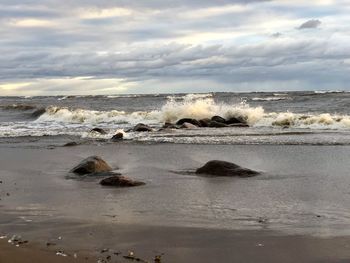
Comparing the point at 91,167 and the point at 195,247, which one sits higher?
the point at 91,167

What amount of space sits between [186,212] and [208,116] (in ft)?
77.6

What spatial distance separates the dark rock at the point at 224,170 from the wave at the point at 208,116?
45.6 feet

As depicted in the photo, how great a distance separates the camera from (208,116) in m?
31.0

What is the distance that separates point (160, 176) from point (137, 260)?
543 cm

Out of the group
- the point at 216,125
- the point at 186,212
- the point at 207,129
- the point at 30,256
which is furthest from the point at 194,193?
the point at 216,125

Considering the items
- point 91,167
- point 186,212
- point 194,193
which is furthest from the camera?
point 91,167

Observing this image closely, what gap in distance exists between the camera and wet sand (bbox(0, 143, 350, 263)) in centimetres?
569

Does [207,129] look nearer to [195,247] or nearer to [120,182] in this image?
[120,182]

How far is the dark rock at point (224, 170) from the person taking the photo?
417 inches

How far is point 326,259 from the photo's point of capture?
530 centimetres

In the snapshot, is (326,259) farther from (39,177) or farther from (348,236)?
(39,177)

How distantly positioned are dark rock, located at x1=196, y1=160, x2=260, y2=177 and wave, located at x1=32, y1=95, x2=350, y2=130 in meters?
13.9

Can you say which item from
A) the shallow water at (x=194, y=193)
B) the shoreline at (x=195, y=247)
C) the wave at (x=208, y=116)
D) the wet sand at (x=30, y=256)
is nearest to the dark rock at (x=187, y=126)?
the wave at (x=208, y=116)

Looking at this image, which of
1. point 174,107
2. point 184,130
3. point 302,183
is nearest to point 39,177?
point 302,183
